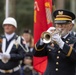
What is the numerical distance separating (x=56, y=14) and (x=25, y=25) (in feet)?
76.4

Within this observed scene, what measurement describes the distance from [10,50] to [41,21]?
0.91 m

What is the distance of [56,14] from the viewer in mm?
10086

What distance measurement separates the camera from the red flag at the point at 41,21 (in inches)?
466

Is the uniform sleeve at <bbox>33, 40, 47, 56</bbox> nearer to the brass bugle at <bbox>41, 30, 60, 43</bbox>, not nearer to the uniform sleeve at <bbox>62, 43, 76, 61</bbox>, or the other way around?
the brass bugle at <bbox>41, 30, 60, 43</bbox>

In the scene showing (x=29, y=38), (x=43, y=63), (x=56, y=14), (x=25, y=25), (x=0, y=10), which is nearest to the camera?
(x=56, y=14)

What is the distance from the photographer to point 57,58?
32.1 feet

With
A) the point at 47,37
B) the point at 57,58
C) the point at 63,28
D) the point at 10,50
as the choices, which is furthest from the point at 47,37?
the point at 10,50

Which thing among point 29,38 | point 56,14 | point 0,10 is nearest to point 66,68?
point 56,14

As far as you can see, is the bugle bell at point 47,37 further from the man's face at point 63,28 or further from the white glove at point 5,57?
the white glove at point 5,57

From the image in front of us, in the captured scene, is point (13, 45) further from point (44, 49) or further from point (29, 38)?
point (29, 38)

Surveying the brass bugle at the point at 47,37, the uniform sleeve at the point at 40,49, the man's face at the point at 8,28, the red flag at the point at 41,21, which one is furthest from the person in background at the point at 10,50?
the brass bugle at the point at 47,37

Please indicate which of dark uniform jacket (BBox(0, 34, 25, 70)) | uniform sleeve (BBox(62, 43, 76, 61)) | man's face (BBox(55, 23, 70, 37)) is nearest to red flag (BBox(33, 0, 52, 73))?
dark uniform jacket (BBox(0, 34, 25, 70))

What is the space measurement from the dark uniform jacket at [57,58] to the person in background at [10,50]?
7.05 ft

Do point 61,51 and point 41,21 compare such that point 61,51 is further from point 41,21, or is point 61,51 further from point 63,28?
point 41,21
